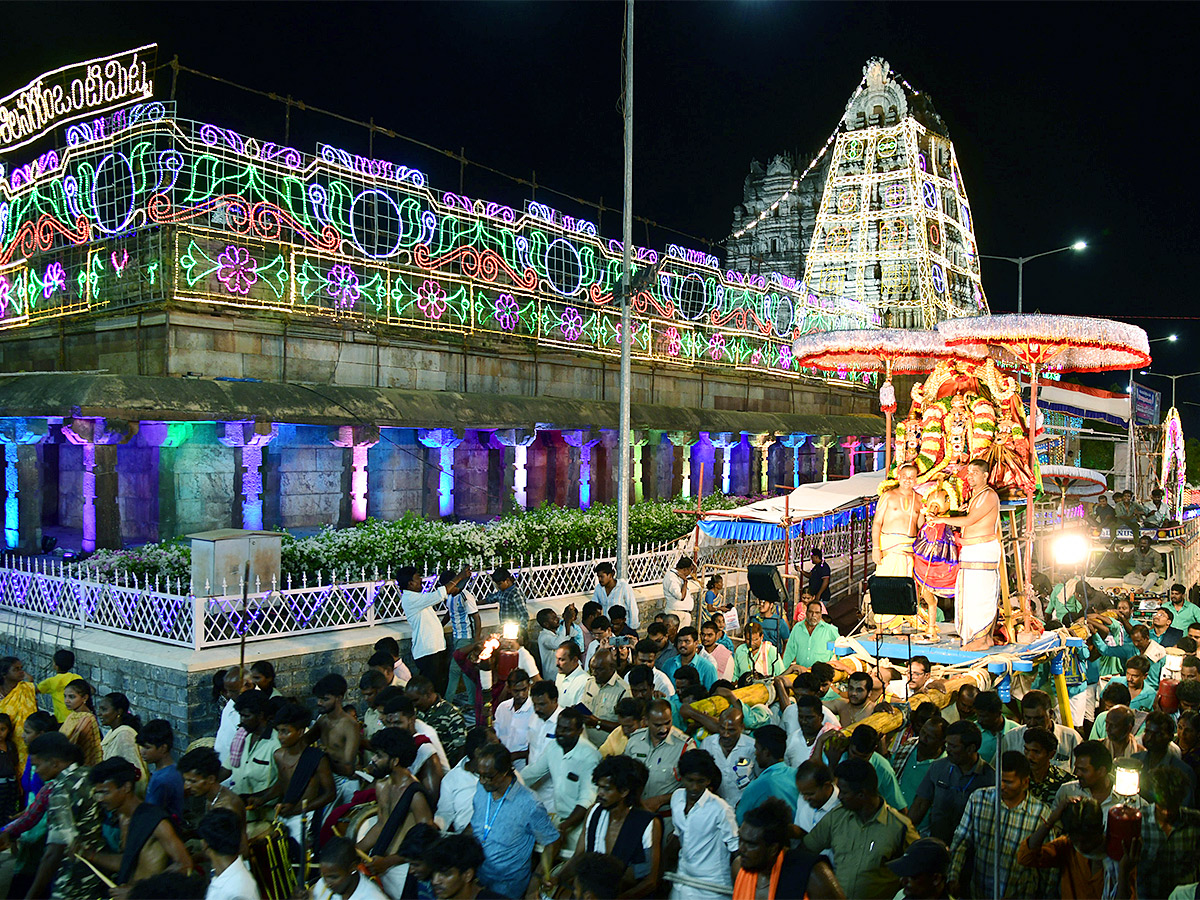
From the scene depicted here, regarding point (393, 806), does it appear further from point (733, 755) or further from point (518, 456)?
point (518, 456)

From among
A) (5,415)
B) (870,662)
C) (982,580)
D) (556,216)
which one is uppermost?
(556,216)

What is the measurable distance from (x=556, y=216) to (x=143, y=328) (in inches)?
430

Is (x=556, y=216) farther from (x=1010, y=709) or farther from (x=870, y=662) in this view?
(x=1010, y=709)

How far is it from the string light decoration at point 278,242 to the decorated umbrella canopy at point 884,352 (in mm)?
3270

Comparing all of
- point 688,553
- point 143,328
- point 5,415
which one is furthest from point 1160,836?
point 143,328

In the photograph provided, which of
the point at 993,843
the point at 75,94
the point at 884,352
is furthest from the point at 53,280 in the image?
the point at 993,843

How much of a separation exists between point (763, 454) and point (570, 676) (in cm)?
2556

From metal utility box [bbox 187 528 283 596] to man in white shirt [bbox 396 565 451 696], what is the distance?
1827mm

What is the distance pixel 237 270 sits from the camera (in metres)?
17.7

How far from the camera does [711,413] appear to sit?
28.0 meters

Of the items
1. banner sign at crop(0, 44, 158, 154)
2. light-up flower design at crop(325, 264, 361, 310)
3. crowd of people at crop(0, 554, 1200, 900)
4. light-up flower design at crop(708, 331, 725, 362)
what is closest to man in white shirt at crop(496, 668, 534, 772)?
crowd of people at crop(0, 554, 1200, 900)

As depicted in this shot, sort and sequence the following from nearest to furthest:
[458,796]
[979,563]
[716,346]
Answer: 1. [458,796]
2. [979,563]
3. [716,346]

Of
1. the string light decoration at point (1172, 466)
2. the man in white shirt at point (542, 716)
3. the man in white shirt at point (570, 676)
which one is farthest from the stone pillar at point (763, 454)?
the man in white shirt at point (542, 716)

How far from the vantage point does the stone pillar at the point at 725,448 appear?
1115 inches
